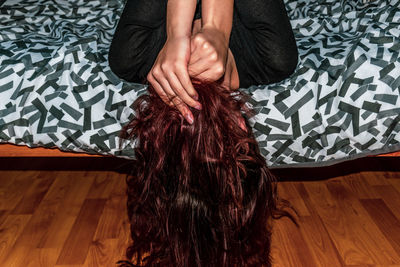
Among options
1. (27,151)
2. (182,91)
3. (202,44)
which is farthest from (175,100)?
(27,151)

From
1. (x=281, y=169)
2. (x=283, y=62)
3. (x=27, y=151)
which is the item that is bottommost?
(x=281, y=169)

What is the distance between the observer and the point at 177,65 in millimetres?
819

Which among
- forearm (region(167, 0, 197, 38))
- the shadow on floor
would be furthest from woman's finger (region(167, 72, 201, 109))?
the shadow on floor

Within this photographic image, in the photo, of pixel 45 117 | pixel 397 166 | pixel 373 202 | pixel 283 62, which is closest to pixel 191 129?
pixel 283 62

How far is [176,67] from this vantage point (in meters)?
0.82

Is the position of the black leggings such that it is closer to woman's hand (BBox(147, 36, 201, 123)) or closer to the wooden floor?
woman's hand (BBox(147, 36, 201, 123))

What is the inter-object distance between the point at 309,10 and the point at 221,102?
0.84 meters

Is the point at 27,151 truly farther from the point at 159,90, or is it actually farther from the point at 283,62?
the point at 283,62

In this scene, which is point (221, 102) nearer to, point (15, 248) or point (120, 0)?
point (15, 248)

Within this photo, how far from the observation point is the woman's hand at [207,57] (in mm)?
835

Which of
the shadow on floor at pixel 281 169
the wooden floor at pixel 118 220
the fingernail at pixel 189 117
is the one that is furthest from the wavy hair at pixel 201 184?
the shadow on floor at pixel 281 169

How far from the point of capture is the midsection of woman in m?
0.84

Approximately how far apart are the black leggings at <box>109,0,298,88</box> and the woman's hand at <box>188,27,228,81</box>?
0.17 meters

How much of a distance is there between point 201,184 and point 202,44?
29cm
